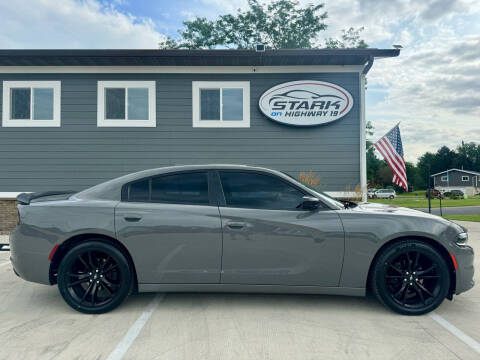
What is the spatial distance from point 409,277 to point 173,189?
2.51m

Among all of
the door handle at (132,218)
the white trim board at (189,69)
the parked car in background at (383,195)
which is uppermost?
the white trim board at (189,69)

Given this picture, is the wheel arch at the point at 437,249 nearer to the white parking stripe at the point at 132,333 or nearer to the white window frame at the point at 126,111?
the white parking stripe at the point at 132,333

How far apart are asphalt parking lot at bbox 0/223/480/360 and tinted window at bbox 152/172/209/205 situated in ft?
3.71

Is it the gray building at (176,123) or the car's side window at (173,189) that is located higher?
the gray building at (176,123)

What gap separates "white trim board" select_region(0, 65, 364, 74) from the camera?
8.98 metres

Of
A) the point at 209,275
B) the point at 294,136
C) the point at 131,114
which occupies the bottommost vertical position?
the point at 209,275

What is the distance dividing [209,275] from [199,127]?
242 inches

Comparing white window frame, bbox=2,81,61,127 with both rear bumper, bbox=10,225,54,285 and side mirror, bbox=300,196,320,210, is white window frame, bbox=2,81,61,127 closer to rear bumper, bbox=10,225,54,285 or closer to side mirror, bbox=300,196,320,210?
rear bumper, bbox=10,225,54,285

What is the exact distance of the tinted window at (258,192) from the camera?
11.3 feet

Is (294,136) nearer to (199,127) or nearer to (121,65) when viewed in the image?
(199,127)

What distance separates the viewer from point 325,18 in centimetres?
2136

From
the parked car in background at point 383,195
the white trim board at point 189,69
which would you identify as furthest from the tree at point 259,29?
the parked car in background at point 383,195

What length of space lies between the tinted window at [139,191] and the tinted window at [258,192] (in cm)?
79

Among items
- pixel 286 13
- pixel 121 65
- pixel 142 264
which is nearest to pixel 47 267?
pixel 142 264
